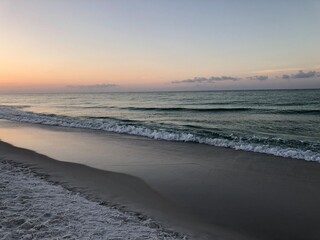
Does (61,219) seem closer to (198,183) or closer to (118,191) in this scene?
(118,191)

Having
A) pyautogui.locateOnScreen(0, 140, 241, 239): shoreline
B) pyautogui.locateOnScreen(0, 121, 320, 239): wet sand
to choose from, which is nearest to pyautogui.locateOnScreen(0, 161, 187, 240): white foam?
pyautogui.locateOnScreen(0, 140, 241, 239): shoreline

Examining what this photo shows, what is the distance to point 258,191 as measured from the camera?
6801 mm

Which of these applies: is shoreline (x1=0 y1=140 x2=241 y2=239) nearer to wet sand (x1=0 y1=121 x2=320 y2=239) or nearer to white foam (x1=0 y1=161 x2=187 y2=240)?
wet sand (x1=0 y1=121 x2=320 y2=239)

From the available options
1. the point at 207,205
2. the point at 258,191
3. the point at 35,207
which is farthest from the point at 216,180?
the point at 35,207

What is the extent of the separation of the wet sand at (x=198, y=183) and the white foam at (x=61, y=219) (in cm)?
56

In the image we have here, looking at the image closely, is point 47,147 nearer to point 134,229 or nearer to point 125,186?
point 125,186

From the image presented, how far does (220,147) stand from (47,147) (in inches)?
269

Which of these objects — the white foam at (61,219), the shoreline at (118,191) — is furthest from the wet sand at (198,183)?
the white foam at (61,219)

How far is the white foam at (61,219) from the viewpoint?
4230mm

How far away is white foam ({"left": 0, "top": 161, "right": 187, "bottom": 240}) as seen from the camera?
4230mm

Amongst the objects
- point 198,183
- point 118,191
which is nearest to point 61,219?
point 118,191

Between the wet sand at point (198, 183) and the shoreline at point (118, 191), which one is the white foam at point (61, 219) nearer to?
the shoreline at point (118, 191)

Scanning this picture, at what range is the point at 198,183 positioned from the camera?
7371 millimetres

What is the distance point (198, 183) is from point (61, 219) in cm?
361
